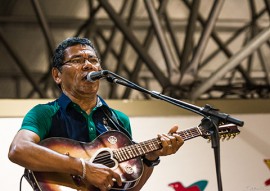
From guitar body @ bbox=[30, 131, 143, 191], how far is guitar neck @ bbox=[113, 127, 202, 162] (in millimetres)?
30

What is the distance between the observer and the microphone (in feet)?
8.66

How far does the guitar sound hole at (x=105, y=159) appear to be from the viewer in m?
2.74

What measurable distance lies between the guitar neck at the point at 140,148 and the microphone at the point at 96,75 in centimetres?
37

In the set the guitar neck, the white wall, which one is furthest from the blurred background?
the guitar neck

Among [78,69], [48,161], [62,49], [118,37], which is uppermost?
[118,37]

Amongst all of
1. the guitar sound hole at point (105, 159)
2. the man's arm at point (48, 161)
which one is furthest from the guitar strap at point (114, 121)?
the man's arm at point (48, 161)

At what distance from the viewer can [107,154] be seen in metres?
2.77

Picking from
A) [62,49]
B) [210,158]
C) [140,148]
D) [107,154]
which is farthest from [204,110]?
[210,158]

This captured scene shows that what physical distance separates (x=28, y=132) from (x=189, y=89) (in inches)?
107

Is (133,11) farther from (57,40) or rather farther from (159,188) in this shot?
(159,188)

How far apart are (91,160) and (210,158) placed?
207 centimetres

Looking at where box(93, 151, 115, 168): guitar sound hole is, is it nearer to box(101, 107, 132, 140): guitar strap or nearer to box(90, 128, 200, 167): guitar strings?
box(90, 128, 200, 167): guitar strings

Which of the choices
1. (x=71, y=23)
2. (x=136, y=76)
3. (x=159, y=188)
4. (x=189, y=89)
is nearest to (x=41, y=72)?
(x=71, y=23)

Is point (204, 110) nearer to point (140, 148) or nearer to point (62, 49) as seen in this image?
point (140, 148)
